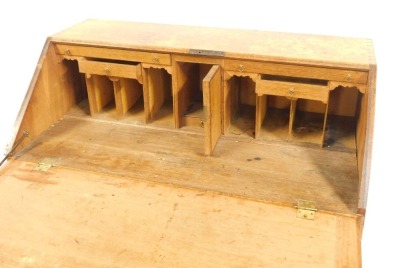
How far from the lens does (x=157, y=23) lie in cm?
258

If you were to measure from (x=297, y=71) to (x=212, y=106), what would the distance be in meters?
0.42

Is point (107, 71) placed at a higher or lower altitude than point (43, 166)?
higher

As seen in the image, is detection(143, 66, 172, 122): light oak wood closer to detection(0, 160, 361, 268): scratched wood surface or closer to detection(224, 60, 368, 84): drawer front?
detection(224, 60, 368, 84): drawer front

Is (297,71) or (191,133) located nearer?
(297,71)

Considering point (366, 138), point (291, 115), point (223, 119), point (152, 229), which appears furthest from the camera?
point (223, 119)

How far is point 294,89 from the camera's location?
6.79 feet

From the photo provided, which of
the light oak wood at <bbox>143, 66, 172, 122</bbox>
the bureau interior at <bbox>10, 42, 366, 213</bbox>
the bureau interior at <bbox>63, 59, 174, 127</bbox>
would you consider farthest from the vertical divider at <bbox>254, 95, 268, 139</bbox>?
the light oak wood at <bbox>143, 66, 172, 122</bbox>

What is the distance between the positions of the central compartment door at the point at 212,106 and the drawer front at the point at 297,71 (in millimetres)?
99

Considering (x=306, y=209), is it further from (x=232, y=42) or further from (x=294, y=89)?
(x=232, y=42)

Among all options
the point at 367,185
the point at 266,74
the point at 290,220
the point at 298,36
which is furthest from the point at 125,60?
the point at 367,185

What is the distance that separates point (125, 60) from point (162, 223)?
3.17 feet

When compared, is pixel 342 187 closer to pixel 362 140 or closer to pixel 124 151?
pixel 362 140

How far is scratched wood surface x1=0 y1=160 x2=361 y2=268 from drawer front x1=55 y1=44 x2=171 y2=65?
63 centimetres

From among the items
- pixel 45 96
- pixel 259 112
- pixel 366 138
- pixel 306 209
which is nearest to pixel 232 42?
pixel 259 112
